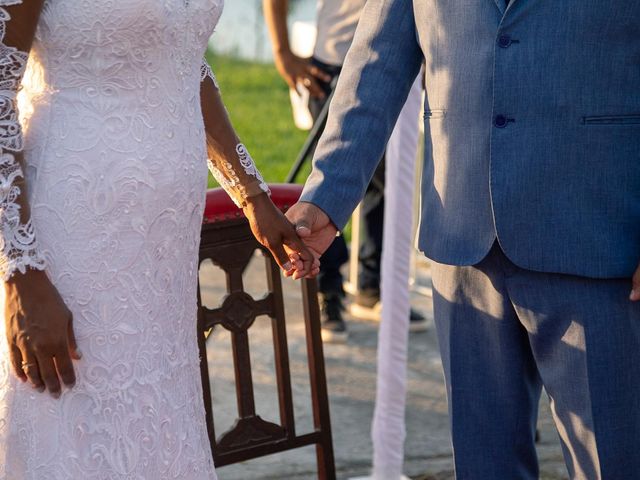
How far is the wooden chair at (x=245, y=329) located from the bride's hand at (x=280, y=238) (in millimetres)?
291

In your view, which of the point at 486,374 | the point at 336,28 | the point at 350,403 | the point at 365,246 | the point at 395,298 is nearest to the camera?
the point at 486,374

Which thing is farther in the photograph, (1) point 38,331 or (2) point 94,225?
(2) point 94,225

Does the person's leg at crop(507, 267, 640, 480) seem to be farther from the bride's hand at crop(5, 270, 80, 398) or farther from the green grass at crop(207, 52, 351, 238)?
the green grass at crop(207, 52, 351, 238)

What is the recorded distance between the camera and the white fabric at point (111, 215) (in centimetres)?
224

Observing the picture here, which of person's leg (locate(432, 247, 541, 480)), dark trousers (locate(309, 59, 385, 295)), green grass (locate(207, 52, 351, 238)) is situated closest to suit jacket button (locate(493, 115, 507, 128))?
person's leg (locate(432, 247, 541, 480))

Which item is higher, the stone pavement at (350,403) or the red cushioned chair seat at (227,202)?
the red cushioned chair seat at (227,202)

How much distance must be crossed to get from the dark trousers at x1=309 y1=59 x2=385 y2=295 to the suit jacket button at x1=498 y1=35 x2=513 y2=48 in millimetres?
3027

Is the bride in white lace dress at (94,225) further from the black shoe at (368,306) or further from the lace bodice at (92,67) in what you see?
the black shoe at (368,306)

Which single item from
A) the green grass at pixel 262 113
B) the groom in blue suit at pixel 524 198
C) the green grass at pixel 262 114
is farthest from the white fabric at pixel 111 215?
the green grass at pixel 262 113

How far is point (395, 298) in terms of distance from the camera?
11.8ft

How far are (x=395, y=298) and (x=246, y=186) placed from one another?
3.13ft

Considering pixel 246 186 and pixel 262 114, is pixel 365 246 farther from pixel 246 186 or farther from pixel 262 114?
pixel 262 114

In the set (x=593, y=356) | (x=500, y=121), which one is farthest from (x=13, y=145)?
(x=593, y=356)

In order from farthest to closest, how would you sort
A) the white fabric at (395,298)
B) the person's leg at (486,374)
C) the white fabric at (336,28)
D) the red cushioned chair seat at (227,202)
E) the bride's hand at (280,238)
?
the white fabric at (336,28) → the white fabric at (395,298) → the red cushioned chair seat at (227,202) → the bride's hand at (280,238) → the person's leg at (486,374)
